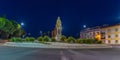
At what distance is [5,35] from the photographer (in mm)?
66938

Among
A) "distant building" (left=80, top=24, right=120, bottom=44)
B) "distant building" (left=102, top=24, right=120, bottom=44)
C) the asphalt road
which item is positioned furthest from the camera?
"distant building" (left=80, top=24, right=120, bottom=44)

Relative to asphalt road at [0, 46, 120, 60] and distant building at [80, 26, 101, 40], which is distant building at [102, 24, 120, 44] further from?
asphalt road at [0, 46, 120, 60]

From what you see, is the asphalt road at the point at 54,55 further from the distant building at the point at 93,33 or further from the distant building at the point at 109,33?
the distant building at the point at 93,33

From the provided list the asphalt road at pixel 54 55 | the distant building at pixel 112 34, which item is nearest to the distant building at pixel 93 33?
the distant building at pixel 112 34

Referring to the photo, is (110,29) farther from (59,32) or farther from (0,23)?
(0,23)

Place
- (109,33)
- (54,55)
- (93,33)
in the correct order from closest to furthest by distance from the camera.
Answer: (54,55) → (109,33) → (93,33)

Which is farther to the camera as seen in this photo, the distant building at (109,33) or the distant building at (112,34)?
the distant building at (109,33)

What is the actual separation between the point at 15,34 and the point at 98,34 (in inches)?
1264

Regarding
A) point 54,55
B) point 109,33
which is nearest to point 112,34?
point 109,33

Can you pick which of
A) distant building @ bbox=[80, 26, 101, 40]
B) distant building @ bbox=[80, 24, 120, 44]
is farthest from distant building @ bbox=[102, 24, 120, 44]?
distant building @ bbox=[80, 26, 101, 40]

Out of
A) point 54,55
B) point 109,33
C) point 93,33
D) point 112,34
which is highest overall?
point 93,33

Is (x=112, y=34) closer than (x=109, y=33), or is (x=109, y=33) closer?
(x=112, y=34)

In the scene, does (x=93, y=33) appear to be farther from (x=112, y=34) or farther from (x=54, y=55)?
(x=54, y=55)

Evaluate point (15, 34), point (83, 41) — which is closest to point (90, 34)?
point (15, 34)
